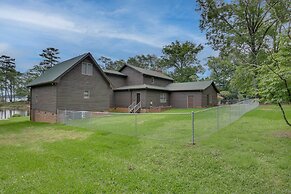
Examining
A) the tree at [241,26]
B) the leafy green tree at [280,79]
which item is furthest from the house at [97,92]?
the leafy green tree at [280,79]

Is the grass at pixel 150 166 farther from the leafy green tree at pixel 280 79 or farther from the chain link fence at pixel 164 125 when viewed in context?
the leafy green tree at pixel 280 79

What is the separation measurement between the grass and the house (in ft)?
33.9

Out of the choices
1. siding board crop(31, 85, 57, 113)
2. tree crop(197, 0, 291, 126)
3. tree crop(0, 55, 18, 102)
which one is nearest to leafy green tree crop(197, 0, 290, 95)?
tree crop(197, 0, 291, 126)

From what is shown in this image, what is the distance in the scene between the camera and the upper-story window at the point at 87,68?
19750 millimetres

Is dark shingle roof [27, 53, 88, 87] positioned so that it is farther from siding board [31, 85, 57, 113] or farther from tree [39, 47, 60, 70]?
tree [39, 47, 60, 70]

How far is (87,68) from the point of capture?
20141mm

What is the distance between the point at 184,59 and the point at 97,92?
31.0 m

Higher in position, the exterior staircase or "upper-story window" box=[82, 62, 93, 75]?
"upper-story window" box=[82, 62, 93, 75]

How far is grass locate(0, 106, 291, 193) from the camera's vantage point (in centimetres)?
453

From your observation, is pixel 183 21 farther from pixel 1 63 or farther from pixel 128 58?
pixel 1 63

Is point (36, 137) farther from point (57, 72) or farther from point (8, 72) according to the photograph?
point (8, 72)

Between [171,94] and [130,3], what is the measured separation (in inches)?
694

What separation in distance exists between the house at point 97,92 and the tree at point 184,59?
15.4m

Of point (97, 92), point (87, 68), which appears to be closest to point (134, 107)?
point (97, 92)
